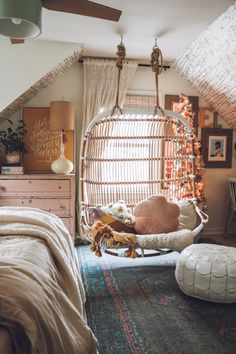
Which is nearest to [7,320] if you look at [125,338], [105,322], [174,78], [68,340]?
[68,340]

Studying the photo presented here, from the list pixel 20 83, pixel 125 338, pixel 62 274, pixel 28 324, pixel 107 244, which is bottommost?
pixel 125 338

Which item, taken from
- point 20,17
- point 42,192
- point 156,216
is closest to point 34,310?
point 20,17

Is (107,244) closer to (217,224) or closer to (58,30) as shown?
(58,30)

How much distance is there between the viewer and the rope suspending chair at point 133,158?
11.0ft

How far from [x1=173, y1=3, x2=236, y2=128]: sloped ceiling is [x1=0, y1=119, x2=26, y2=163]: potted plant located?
A: 223 cm

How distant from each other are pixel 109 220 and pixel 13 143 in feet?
5.38

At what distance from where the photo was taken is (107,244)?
280 cm

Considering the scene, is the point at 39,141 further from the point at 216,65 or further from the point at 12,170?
the point at 216,65

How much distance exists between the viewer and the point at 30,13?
1608mm

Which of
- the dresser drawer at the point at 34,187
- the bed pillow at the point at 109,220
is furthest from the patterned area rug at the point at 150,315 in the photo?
the dresser drawer at the point at 34,187

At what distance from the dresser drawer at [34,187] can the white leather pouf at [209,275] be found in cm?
165

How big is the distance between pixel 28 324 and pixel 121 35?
3170 mm

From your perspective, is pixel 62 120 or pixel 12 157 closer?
pixel 62 120

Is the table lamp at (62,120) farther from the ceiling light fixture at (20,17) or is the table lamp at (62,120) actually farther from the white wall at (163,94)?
the ceiling light fixture at (20,17)
